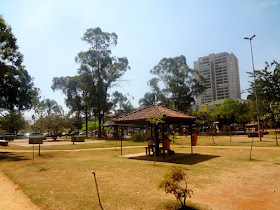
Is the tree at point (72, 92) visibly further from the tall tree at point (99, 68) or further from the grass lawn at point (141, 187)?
the grass lawn at point (141, 187)

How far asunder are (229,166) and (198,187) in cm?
403

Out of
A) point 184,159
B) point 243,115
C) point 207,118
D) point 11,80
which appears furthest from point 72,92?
point 184,159

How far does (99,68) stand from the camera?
39750 millimetres

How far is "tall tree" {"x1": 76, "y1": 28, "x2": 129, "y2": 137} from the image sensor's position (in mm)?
37531

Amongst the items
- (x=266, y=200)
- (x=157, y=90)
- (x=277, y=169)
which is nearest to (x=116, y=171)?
(x=266, y=200)

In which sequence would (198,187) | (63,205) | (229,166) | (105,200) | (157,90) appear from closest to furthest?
(63,205)
(105,200)
(198,187)
(229,166)
(157,90)

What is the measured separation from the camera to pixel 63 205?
4.89 metres

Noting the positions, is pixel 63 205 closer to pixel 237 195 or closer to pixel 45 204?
pixel 45 204

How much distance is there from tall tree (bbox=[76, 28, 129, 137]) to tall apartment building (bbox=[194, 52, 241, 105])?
263 feet

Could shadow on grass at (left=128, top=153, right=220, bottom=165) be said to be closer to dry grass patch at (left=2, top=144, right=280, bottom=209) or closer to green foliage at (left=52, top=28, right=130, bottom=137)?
dry grass patch at (left=2, top=144, right=280, bottom=209)

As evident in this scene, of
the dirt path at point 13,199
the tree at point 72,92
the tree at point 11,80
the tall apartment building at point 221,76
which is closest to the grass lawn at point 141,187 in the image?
the dirt path at point 13,199

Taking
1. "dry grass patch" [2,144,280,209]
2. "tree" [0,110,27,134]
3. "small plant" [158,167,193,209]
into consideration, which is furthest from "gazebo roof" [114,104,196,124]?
"tree" [0,110,27,134]

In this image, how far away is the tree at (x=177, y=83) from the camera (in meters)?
45.2

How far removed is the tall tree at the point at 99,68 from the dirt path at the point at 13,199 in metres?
30.6
